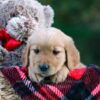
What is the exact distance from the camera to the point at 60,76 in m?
Answer: 3.79

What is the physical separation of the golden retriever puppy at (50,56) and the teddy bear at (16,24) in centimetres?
28

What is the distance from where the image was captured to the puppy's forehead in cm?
371

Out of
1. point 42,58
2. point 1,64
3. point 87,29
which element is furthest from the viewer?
point 87,29

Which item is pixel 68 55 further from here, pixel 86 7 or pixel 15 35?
pixel 86 7

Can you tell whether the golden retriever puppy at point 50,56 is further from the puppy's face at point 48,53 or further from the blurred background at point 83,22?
the blurred background at point 83,22

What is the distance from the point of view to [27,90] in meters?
3.82

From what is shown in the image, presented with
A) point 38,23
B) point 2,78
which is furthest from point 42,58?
point 38,23

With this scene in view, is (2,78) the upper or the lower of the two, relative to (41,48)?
lower

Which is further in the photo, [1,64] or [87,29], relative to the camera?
[87,29]

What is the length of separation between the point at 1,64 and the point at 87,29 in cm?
288

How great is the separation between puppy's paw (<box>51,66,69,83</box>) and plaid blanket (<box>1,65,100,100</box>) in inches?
0.8

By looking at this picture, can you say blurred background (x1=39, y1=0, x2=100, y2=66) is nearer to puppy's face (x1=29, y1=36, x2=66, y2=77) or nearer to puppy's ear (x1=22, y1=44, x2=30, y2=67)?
puppy's ear (x1=22, y1=44, x2=30, y2=67)

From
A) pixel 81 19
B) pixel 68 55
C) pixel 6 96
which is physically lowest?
pixel 81 19

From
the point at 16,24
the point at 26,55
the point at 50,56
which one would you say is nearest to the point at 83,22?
the point at 16,24
